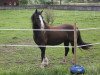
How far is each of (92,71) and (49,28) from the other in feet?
8.66

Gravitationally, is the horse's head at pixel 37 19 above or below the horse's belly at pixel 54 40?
above

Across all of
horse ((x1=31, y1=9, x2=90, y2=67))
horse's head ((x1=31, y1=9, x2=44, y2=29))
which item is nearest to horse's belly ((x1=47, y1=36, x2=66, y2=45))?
horse ((x1=31, y1=9, x2=90, y2=67))

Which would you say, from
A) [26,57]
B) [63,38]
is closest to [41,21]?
[63,38]

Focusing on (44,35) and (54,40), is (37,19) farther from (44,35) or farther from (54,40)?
(54,40)

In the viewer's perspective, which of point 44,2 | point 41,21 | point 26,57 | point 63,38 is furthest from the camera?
point 44,2

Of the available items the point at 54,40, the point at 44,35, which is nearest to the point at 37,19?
the point at 44,35

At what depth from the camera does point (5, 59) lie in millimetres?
11312

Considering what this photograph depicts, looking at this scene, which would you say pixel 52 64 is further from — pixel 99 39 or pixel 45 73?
pixel 99 39

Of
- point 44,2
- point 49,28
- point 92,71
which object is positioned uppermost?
point 49,28

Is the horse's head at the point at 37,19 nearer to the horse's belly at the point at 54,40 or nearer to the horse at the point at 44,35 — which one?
the horse at the point at 44,35

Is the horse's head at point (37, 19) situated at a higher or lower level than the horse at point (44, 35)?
higher

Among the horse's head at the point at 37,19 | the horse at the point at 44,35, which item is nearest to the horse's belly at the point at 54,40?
the horse at the point at 44,35

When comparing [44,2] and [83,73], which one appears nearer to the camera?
[83,73]

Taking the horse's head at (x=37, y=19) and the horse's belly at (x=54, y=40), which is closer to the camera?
the horse's head at (x=37, y=19)
